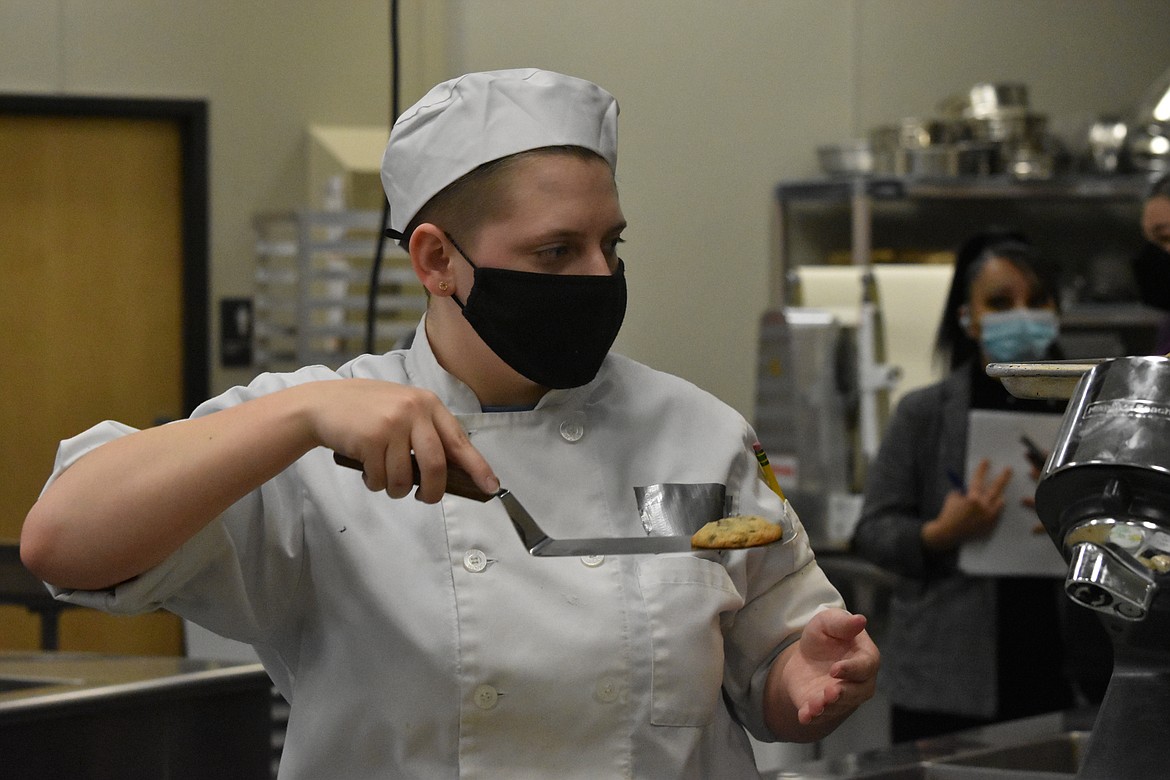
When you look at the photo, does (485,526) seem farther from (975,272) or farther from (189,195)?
(189,195)

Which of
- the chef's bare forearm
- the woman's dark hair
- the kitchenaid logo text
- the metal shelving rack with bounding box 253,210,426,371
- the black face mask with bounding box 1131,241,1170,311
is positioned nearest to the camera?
the kitchenaid logo text

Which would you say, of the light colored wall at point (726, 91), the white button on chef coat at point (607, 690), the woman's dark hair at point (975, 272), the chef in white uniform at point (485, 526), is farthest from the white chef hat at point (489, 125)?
the light colored wall at point (726, 91)

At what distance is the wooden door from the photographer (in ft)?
14.0

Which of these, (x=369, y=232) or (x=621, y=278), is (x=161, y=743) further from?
(x=369, y=232)

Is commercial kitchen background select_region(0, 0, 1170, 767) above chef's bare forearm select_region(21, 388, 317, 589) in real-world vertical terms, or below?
above

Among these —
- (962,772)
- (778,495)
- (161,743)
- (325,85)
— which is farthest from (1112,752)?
(325,85)

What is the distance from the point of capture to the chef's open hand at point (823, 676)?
1005 mm

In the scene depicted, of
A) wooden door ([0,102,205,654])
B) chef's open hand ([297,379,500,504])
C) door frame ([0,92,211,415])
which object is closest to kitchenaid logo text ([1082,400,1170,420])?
chef's open hand ([297,379,500,504])

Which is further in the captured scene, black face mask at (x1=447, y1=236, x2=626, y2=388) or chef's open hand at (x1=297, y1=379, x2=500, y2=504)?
black face mask at (x1=447, y1=236, x2=626, y2=388)

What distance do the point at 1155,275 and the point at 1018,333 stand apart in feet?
1.30

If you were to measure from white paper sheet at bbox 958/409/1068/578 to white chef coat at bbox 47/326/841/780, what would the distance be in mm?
1449

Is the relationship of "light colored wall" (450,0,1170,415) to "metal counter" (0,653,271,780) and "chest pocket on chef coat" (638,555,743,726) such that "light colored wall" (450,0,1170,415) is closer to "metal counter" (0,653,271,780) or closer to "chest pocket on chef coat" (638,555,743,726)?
"metal counter" (0,653,271,780)

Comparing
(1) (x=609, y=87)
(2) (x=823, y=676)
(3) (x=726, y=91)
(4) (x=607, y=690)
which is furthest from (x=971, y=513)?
(3) (x=726, y=91)

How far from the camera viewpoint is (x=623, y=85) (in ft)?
14.1
